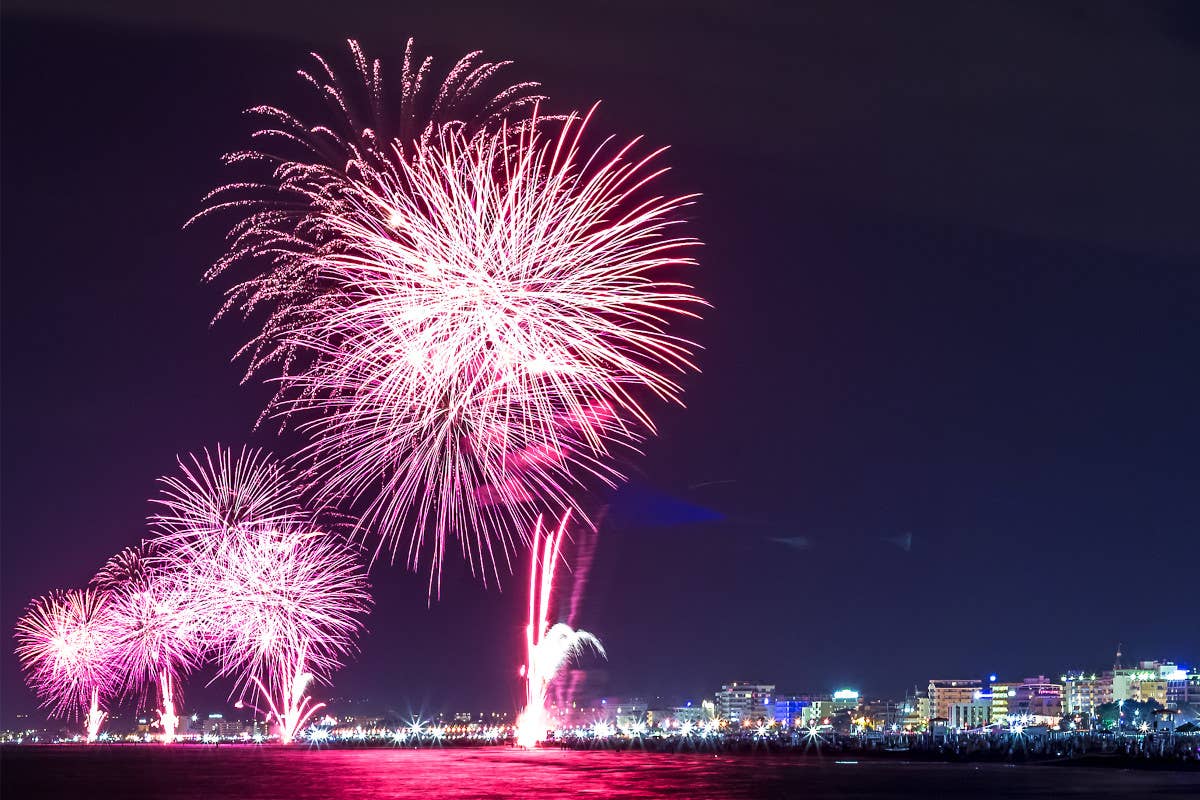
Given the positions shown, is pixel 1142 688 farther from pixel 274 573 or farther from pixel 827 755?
pixel 274 573

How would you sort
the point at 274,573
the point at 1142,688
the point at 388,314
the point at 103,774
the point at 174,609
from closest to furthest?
1. the point at 388,314
2. the point at 103,774
3. the point at 274,573
4. the point at 174,609
5. the point at 1142,688

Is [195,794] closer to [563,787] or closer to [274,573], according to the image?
[563,787]

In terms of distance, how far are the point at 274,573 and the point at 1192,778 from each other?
105 ft

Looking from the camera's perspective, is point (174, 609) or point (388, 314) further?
point (174, 609)

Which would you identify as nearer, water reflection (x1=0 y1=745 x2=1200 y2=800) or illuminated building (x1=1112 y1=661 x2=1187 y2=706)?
water reflection (x1=0 y1=745 x2=1200 y2=800)

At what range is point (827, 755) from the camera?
208ft

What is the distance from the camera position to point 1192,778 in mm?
38312

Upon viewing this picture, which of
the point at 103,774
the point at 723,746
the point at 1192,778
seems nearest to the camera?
the point at 1192,778

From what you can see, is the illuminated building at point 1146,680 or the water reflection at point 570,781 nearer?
the water reflection at point 570,781

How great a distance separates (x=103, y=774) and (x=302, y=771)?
24.9 feet

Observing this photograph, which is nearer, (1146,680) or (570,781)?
(570,781)

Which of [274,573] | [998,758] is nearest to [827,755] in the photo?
[998,758]

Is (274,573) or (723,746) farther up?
(274,573)

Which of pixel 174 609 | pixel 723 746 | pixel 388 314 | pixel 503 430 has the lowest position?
pixel 723 746
